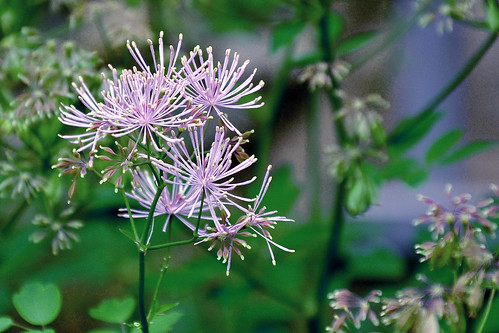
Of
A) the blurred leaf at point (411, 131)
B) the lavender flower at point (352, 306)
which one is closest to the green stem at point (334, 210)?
the blurred leaf at point (411, 131)

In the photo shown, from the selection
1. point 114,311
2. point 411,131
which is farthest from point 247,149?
point 114,311

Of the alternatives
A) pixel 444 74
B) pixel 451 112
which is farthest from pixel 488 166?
pixel 444 74

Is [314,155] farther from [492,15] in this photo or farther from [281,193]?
[492,15]

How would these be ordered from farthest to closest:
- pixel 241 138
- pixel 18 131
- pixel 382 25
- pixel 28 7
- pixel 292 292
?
pixel 382 25 < pixel 28 7 < pixel 292 292 < pixel 18 131 < pixel 241 138

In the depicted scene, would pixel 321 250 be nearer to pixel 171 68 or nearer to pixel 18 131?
pixel 18 131

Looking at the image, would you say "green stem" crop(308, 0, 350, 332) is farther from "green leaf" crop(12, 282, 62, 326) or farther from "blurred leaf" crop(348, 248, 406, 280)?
"green leaf" crop(12, 282, 62, 326)

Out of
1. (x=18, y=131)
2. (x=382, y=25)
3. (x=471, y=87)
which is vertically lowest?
(x=18, y=131)

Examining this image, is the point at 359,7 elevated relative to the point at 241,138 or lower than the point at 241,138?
elevated
